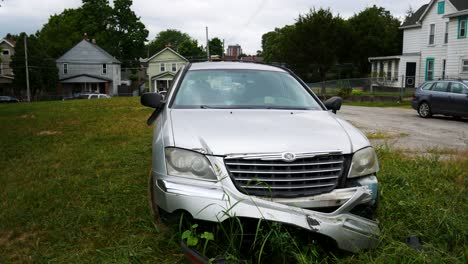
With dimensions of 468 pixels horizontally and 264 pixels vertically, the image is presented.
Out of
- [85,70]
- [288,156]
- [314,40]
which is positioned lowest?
[288,156]

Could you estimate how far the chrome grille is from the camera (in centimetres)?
299

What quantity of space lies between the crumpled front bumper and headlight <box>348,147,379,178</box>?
0.44 ft

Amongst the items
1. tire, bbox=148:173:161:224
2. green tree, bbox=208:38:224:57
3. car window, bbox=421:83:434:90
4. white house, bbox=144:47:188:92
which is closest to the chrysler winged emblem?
tire, bbox=148:173:161:224

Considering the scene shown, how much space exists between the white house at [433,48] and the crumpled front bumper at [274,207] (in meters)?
26.3

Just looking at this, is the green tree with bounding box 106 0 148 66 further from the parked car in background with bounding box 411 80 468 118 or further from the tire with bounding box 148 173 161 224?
the tire with bounding box 148 173 161 224

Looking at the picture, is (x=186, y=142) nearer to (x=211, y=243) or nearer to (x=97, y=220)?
(x=211, y=243)

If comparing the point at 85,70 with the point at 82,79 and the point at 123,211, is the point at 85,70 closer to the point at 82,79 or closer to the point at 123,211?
the point at 82,79

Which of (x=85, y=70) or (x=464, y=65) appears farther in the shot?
(x=85, y=70)

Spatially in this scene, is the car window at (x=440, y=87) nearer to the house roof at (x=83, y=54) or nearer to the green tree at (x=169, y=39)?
the house roof at (x=83, y=54)

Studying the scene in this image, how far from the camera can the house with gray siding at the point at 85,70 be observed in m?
59.0

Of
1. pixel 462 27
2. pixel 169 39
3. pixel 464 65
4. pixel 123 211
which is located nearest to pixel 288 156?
pixel 123 211

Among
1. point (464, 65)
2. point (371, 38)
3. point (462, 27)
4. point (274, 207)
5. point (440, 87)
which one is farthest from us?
point (371, 38)

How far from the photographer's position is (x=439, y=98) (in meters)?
15.6

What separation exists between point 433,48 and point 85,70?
147ft
